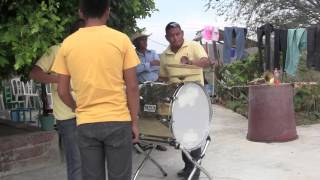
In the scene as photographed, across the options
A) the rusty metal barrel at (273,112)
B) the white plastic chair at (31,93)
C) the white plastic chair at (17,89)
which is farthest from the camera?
the white plastic chair at (17,89)

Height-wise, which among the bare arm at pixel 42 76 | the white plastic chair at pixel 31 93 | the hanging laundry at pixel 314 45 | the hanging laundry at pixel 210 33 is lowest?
the white plastic chair at pixel 31 93

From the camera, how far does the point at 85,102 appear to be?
3441 millimetres

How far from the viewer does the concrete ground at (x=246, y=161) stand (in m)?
6.07

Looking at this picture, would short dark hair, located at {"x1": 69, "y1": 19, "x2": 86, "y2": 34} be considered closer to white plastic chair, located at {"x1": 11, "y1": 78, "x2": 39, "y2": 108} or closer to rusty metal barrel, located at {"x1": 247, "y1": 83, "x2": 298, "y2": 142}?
rusty metal barrel, located at {"x1": 247, "y1": 83, "x2": 298, "y2": 142}

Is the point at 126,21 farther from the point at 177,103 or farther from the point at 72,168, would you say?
the point at 72,168

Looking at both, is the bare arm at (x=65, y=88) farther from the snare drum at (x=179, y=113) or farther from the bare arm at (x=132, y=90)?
the snare drum at (x=179, y=113)

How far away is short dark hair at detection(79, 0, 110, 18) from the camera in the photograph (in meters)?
3.45

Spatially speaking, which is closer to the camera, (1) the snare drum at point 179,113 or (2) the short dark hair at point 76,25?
(2) the short dark hair at point 76,25

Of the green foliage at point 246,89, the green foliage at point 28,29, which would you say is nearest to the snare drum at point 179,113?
the green foliage at point 28,29

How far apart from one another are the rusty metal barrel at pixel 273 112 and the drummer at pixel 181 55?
6.81ft

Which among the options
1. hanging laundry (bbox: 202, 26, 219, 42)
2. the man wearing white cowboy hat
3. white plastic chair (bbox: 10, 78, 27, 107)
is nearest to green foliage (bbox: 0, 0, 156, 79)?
the man wearing white cowboy hat

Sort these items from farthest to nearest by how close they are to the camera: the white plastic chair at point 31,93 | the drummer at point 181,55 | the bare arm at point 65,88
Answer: the white plastic chair at point 31,93 → the drummer at point 181,55 → the bare arm at point 65,88

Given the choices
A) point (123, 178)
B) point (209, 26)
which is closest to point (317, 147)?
point (123, 178)

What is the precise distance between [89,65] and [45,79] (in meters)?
1.24
